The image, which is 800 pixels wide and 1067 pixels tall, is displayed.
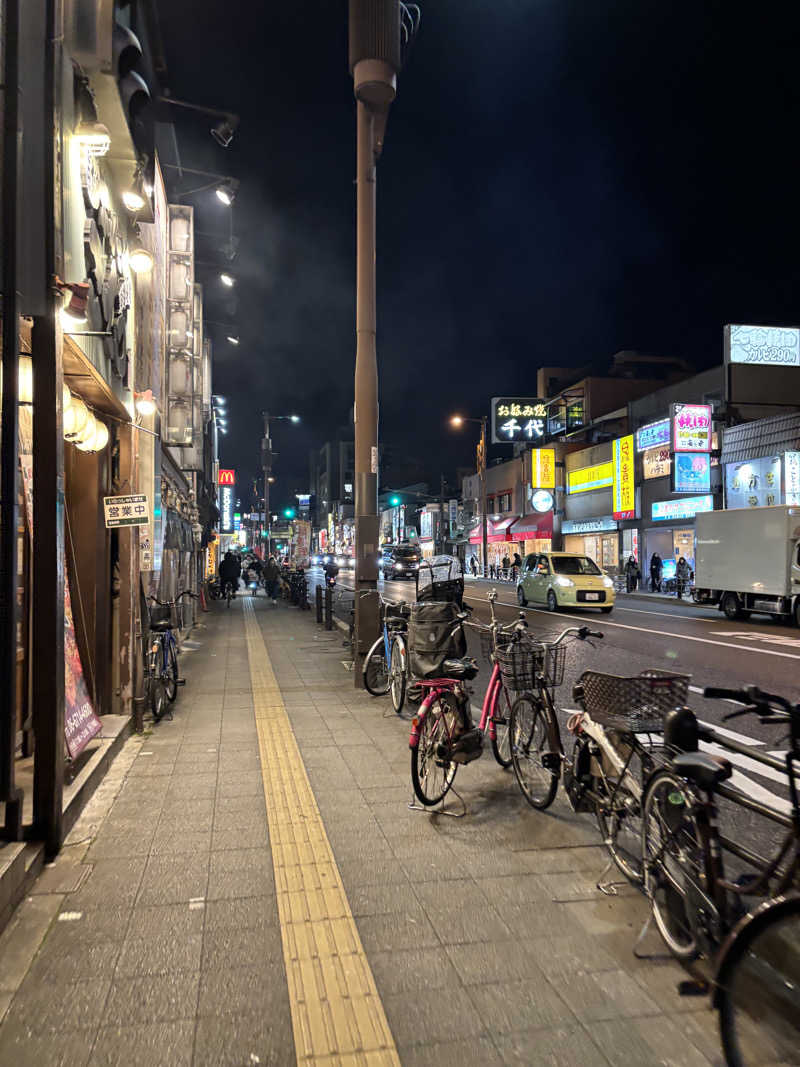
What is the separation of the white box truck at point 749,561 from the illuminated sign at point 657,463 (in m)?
8.64

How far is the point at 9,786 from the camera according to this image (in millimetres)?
3750

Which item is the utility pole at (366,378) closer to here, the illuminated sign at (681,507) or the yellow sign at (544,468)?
the illuminated sign at (681,507)

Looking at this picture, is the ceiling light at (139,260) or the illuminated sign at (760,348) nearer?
the ceiling light at (139,260)

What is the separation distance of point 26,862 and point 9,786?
44 centimetres

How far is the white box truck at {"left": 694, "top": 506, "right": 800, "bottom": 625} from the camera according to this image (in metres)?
18.3

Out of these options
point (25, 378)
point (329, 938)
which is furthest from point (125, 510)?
point (329, 938)

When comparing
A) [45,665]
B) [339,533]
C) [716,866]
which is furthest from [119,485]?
[339,533]

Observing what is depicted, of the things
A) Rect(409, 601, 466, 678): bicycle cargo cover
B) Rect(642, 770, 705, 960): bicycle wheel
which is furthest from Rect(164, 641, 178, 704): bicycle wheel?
Rect(642, 770, 705, 960): bicycle wheel

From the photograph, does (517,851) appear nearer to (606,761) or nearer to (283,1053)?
(606,761)

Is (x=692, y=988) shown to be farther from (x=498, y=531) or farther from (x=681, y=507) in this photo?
(x=498, y=531)

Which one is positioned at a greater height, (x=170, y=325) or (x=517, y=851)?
(x=170, y=325)

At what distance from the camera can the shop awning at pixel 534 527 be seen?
4441 cm

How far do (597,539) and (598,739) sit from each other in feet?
124

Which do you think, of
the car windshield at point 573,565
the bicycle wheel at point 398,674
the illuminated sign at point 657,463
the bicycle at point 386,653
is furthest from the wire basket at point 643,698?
the illuminated sign at point 657,463
